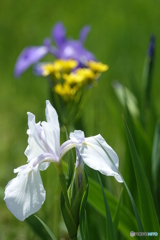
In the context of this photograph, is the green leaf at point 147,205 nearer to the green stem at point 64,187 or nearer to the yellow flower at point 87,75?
the green stem at point 64,187

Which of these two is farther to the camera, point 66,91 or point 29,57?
point 29,57

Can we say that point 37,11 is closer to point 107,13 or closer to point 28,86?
point 107,13

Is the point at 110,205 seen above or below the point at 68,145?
below

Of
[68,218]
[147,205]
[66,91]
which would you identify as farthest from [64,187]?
[66,91]

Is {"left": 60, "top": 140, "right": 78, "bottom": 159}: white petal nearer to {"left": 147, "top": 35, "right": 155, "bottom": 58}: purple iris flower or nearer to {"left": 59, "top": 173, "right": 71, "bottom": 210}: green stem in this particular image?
{"left": 59, "top": 173, "right": 71, "bottom": 210}: green stem

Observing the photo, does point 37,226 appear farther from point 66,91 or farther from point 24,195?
point 66,91

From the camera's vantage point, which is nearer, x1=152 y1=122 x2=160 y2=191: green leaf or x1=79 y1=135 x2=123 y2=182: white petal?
Answer: x1=79 y1=135 x2=123 y2=182: white petal

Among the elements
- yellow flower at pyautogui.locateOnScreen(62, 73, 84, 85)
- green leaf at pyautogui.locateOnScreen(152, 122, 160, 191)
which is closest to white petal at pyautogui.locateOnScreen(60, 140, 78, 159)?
green leaf at pyautogui.locateOnScreen(152, 122, 160, 191)
